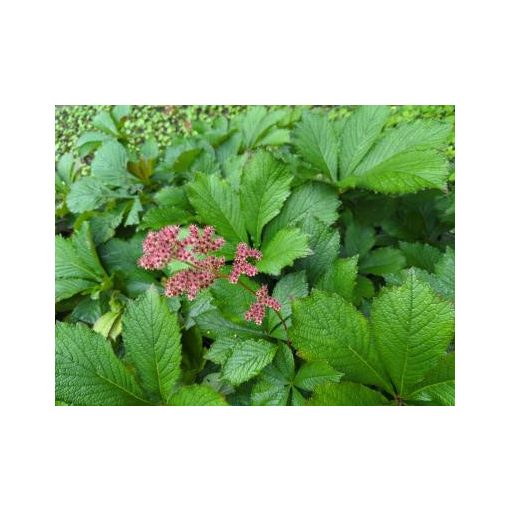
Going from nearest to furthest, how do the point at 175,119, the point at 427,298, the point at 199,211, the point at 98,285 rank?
the point at 427,298
the point at 199,211
the point at 98,285
the point at 175,119

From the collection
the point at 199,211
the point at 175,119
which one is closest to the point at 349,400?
the point at 199,211

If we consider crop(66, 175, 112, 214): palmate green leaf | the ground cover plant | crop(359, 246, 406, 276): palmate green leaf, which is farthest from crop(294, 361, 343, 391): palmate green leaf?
crop(66, 175, 112, 214): palmate green leaf

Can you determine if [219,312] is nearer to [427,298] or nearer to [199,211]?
[199,211]

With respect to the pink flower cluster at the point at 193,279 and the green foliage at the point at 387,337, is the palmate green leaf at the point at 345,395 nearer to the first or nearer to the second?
the green foliage at the point at 387,337

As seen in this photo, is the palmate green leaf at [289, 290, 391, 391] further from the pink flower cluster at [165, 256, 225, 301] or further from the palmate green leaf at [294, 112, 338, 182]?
the palmate green leaf at [294, 112, 338, 182]

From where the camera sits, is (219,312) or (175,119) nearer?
(219,312)

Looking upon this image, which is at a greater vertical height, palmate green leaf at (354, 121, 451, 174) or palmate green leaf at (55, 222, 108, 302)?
palmate green leaf at (354, 121, 451, 174)
